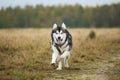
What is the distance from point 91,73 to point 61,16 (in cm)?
5771

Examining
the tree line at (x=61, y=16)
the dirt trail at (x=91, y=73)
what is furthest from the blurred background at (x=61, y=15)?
the dirt trail at (x=91, y=73)

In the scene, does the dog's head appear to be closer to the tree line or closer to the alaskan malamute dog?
the alaskan malamute dog

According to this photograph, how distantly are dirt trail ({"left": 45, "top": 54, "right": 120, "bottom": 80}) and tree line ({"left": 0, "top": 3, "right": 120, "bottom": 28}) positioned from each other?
42.1 meters

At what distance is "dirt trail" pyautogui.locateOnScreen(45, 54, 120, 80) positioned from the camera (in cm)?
788

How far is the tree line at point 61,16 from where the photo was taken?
186ft

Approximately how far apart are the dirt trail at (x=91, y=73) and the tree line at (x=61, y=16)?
138 ft

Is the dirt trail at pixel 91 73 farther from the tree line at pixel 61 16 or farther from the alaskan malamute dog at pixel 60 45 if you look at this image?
the tree line at pixel 61 16

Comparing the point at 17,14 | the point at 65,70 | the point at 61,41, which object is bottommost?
the point at 65,70

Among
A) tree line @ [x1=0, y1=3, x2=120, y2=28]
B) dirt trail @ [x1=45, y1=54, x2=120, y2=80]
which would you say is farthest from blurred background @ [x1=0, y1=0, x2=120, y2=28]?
dirt trail @ [x1=45, y1=54, x2=120, y2=80]

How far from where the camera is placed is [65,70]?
9180mm

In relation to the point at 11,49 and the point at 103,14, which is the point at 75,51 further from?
the point at 103,14

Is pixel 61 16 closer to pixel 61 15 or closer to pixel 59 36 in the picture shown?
pixel 61 15

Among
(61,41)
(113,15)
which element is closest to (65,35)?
(61,41)

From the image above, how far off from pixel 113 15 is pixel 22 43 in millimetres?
46716
